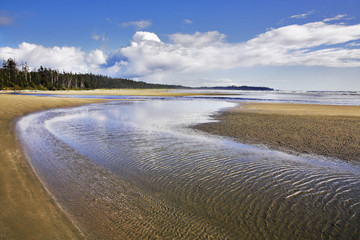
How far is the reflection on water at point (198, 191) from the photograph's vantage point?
14.0ft

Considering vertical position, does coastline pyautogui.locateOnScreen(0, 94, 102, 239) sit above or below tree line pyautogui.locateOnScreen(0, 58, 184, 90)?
below

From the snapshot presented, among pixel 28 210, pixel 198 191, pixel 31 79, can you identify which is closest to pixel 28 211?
pixel 28 210

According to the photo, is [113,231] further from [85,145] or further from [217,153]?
[85,145]

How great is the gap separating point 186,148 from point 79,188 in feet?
17.8

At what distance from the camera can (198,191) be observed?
588 cm

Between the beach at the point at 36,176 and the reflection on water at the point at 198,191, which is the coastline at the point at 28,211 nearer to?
the beach at the point at 36,176

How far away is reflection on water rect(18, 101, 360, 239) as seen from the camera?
427cm

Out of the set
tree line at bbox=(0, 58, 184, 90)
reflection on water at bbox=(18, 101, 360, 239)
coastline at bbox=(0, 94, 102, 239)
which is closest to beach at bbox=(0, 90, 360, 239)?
coastline at bbox=(0, 94, 102, 239)

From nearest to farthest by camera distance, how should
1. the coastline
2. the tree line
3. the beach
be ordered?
the coastline → the beach → the tree line

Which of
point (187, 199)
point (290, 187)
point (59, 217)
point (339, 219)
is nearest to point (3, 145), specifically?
point (59, 217)

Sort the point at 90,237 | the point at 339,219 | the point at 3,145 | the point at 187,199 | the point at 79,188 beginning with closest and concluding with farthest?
the point at 90,237
the point at 339,219
the point at 187,199
the point at 79,188
the point at 3,145

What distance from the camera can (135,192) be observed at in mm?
5676

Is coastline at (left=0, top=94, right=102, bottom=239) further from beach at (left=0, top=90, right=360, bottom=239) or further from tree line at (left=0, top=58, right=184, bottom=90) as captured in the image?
tree line at (left=0, top=58, right=184, bottom=90)

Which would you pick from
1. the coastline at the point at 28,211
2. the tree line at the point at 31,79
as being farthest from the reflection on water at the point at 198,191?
the tree line at the point at 31,79
